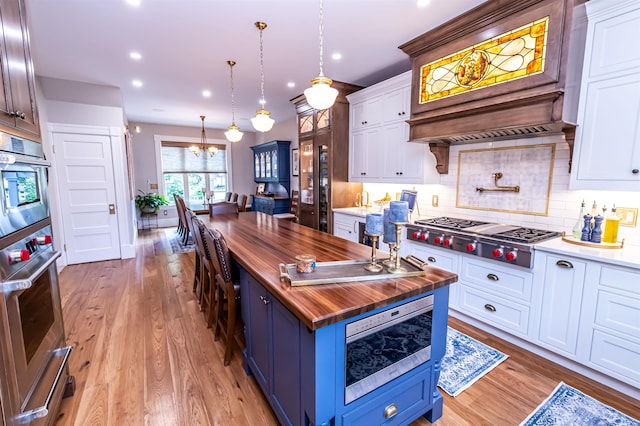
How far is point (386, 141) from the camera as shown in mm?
3719

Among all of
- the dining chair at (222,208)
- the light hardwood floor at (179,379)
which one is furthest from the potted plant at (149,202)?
the light hardwood floor at (179,379)

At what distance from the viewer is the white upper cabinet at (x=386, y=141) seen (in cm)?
336

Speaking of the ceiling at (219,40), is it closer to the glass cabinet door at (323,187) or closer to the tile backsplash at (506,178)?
the glass cabinet door at (323,187)

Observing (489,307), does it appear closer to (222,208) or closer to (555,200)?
(555,200)

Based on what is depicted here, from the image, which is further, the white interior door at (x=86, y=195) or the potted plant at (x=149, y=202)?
the potted plant at (x=149, y=202)

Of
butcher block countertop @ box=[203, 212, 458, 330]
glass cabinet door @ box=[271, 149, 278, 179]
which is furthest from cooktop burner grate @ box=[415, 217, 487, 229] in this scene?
glass cabinet door @ box=[271, 149, 278, 179]

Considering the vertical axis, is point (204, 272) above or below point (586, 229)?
below

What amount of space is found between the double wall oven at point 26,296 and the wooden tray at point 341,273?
1.08 m

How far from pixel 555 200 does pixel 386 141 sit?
1.89 meters

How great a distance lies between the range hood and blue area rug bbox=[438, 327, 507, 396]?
1753 mm

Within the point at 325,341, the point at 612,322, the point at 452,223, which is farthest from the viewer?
the point at 452,223

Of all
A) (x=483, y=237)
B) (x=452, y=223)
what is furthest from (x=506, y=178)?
(x=483, y=237)

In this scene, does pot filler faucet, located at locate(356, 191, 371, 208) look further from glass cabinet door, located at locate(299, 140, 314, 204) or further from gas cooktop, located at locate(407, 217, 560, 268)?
gas cooktop, located at locate(407, 217, 560, 268)

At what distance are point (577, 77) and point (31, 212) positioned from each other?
350 cm
